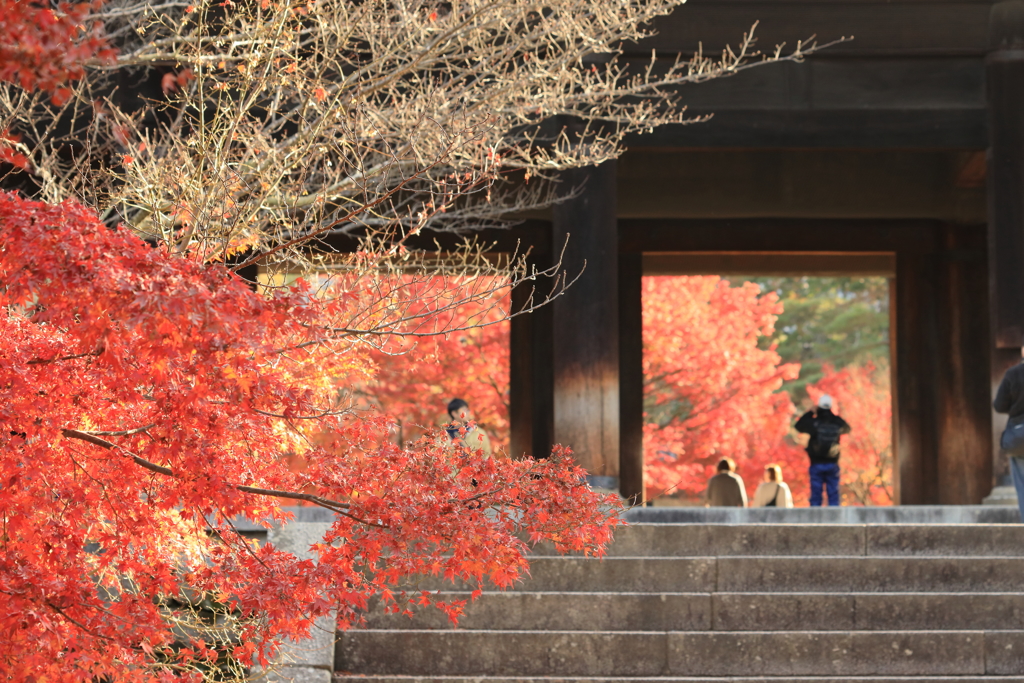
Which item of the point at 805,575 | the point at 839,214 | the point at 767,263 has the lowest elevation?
the point at 805,575

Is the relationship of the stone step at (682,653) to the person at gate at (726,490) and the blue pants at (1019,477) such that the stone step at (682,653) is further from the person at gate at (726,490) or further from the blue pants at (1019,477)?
the person at gate at (726,490)

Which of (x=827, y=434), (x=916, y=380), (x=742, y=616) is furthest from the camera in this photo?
(x=916, y=380)

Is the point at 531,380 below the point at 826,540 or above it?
above

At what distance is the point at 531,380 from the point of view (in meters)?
14.0

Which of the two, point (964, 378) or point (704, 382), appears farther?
point (704, 382)

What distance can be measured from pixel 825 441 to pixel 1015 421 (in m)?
3.80

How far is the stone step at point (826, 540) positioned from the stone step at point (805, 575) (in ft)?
0.95

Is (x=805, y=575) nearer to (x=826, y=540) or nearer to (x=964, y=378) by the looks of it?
(x=826, y=540)

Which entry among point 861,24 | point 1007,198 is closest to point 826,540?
point 1007,198

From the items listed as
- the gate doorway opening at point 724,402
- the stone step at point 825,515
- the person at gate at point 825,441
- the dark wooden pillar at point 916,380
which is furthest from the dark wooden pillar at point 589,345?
the gate doorway opening at point 724,402

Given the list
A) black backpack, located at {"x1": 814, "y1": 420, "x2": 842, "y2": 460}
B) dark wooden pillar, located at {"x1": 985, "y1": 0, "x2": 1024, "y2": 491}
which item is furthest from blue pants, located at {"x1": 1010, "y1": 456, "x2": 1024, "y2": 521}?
black backpack, located at {"x1": 814, "y1": 420, "x2": 842, "y2": 460}

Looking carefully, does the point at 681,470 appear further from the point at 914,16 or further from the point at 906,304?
the point at 914,16

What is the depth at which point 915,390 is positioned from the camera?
14078mm

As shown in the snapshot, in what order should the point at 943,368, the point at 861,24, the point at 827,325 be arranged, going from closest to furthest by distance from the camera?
the point at 861,24 → the point at 943,368 → the point at 827,325
